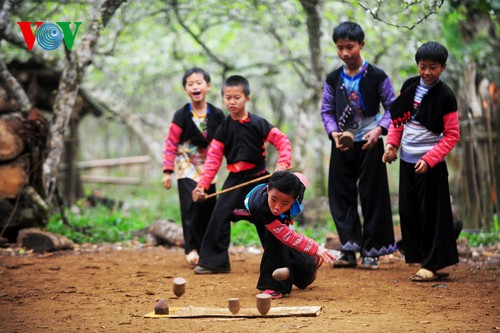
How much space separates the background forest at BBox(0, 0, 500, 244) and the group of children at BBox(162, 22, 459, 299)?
73cm

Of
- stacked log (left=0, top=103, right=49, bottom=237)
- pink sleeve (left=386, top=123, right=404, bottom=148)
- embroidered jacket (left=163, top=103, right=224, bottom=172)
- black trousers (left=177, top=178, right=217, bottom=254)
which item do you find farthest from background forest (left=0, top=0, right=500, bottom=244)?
black trousers (left=177, top=178, right=217, bottom=254)

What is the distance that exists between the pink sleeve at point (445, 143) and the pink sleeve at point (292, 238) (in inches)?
50.6

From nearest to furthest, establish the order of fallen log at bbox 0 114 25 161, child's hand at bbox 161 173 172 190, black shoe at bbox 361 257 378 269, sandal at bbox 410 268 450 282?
1. sandal at bbox 410 268 450 282
2. black shoe at bbox 361 257 378 269
3. child's hand at bbox 161 173 172 190
4. fallen log at bbox 0 114 25 161

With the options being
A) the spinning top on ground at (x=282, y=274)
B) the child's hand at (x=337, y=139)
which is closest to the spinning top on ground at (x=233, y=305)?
the spinning top on ground at (x=282, y=274)

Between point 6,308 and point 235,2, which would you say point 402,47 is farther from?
point 6,308

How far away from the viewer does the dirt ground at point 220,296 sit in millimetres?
3811

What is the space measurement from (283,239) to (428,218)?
→ 1498 mm

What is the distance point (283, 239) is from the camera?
470 centimetres

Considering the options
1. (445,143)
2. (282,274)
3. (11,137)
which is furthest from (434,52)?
(11,137)

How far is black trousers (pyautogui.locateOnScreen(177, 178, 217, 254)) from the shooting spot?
668 centimetres

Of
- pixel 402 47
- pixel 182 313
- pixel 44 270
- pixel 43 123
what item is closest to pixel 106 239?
pixel 43 123

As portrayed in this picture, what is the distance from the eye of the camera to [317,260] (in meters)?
5.04

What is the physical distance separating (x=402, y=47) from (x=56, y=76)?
6763 mm

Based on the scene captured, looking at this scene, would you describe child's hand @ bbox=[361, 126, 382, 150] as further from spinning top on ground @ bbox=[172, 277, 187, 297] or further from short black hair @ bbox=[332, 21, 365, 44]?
spinning top on ground @ bbox=[172, 277, 187, 297]
